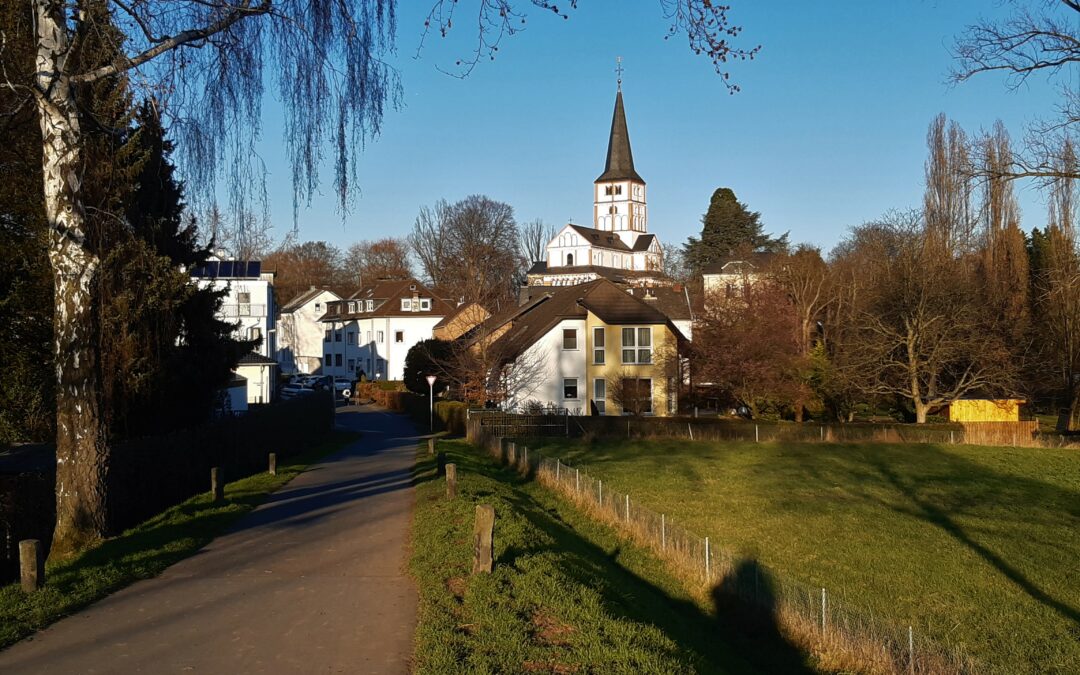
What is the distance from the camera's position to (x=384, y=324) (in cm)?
8662

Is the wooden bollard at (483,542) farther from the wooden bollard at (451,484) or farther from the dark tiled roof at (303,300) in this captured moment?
the dark tiled roof at (303,300)

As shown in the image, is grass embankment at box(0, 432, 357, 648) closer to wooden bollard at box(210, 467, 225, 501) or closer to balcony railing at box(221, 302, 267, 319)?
wooden bollard at box(210, 467, 225, 501)

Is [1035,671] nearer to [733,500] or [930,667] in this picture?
[930,667]

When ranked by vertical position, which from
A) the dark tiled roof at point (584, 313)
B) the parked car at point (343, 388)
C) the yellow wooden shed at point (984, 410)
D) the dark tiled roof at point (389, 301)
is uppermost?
the dark tiled roof at point (389, 301)

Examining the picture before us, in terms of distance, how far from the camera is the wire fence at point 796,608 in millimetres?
9945

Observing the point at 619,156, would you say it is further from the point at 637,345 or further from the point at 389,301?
the point at 637,345

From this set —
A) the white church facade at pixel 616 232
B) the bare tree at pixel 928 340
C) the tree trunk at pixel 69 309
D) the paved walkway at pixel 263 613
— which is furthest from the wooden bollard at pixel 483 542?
the white church facade at pixel 616 232

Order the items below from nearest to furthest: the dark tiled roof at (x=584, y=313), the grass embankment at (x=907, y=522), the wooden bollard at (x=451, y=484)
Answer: the grass embankment at (x=907, y=522)
the wooden bollard at (x=451, y=484)
the dark tiled roof at (x=584, y=313)

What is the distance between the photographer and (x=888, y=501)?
25969 millimetres

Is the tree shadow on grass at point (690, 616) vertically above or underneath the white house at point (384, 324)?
underneath

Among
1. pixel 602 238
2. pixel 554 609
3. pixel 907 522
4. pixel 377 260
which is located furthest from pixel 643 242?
pixel 554 609

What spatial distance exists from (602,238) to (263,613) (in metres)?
133

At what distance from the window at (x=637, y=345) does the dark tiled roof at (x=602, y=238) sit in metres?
81.1

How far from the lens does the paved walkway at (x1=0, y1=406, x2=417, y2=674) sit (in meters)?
7.54
